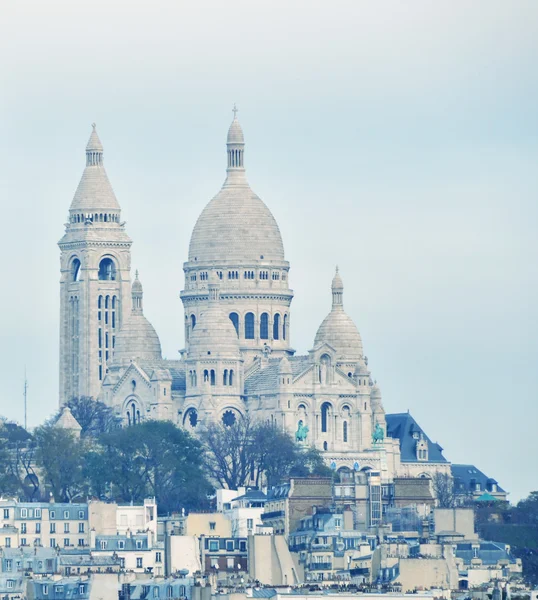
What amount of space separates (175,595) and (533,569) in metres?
36.6

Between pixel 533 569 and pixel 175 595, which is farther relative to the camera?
pixel 533 569

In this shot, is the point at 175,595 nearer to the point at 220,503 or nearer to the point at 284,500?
the point at 284,500

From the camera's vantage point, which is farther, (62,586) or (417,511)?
(417,511)

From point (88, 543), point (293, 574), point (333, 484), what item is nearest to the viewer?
point (293, 574)

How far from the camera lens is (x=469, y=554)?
165 meters

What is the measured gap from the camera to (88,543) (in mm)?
175000

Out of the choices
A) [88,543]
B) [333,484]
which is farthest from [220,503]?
[88,543]

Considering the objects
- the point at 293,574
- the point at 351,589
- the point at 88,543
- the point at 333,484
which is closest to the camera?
the point at 351,589

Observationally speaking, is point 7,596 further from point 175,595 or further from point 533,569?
point 533,569

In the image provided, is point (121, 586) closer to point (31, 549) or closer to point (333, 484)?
point (31, 549)

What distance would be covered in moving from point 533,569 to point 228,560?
19422 mm

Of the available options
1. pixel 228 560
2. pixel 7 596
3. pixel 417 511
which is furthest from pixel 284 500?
pixel 7 596

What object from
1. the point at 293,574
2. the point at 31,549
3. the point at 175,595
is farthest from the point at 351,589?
the point at 31,549

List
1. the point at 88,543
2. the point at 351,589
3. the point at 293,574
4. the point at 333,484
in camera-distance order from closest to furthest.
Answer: the point at 351,589
the point at 293,574
the point at 88,543
the point at 333,484
